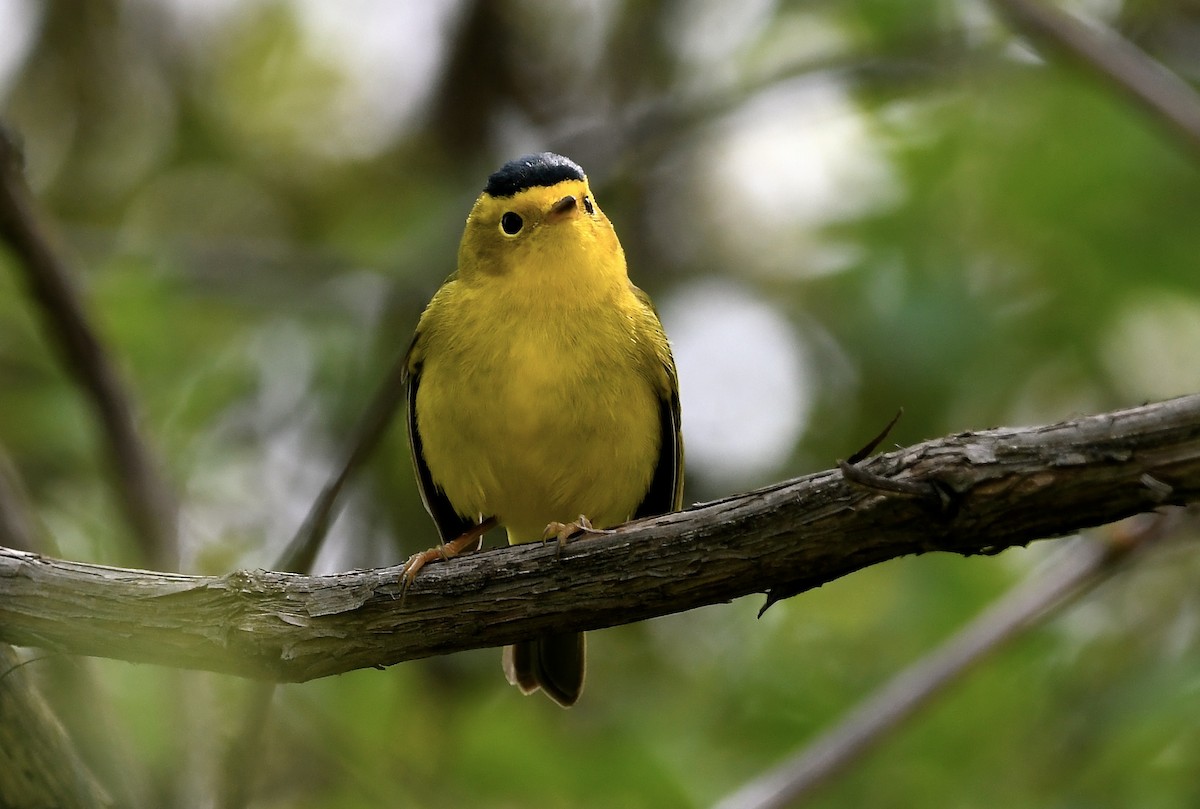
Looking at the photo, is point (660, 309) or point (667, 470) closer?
point (667, 470)

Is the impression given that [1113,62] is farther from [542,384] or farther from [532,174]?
[542,384]

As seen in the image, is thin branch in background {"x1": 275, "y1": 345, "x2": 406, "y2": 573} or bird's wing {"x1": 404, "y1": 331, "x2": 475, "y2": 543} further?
bird's wing {"x1": 404, "y1": 331, "x2": 475, "y2": 543}

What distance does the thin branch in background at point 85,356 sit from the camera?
5211 mm

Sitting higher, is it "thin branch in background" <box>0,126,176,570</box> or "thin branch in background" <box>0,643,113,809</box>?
"thin branch in background" <box>0,126,176,570</box>

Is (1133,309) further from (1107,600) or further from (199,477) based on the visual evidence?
(199,477)

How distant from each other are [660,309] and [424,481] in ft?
11.1

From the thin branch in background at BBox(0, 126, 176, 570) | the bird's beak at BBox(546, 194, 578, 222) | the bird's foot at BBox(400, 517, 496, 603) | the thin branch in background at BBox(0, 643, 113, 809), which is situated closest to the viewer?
the thin branch in background at BBox(0, 643, 113, 809)

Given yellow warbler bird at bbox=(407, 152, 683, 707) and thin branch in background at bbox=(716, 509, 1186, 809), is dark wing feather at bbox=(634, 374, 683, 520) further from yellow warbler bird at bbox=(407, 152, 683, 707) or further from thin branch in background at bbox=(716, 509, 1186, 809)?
thin branch in background at bbox=(716, 509, 1186, 809)

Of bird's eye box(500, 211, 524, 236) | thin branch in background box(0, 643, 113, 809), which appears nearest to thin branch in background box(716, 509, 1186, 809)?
thin branch in background box(0, 643, 113, 809)

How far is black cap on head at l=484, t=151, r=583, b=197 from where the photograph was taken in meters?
5.14

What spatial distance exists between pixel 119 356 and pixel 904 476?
437cm

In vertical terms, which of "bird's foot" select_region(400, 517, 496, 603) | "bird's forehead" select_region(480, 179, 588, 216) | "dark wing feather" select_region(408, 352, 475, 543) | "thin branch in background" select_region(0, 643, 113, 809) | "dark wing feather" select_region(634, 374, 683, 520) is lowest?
"thin branch in background" select_region(0, 643, 113, 809)

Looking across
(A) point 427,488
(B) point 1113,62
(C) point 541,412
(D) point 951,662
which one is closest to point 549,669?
(A) point 427,488

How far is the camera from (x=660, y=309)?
8383 mm
